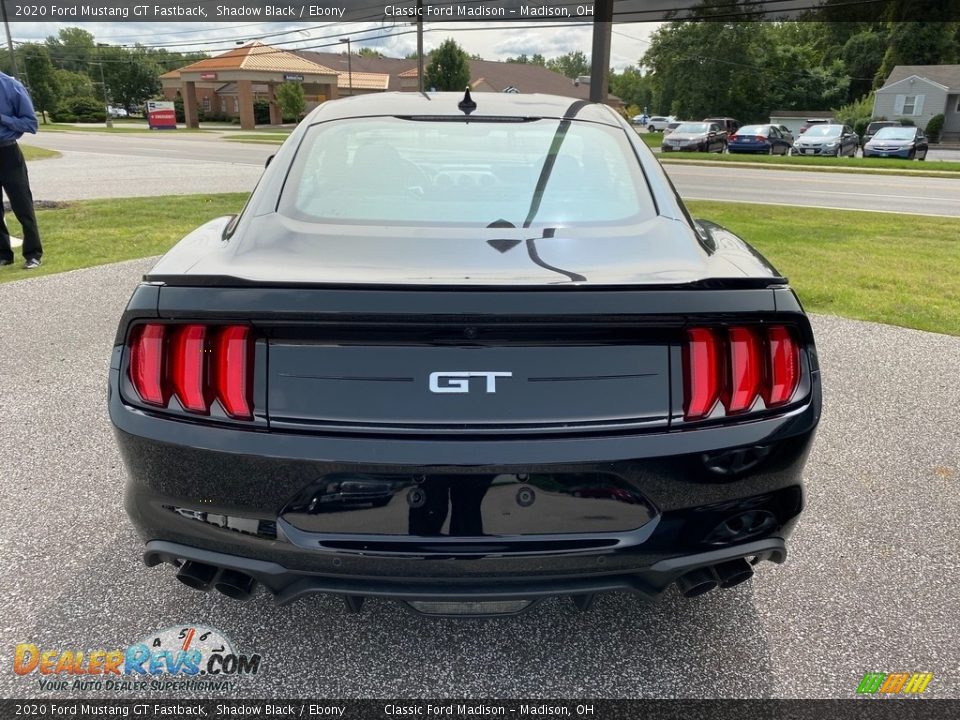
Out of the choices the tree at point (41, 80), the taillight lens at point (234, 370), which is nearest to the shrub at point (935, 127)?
the taillight lens at point (234, 370)

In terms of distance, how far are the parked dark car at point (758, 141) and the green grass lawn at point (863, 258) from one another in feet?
62.5

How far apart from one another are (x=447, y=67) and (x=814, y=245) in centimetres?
5318

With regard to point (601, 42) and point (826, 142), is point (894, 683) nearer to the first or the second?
point (601, 42)

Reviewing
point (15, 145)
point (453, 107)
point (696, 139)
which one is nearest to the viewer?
point (453, 107)

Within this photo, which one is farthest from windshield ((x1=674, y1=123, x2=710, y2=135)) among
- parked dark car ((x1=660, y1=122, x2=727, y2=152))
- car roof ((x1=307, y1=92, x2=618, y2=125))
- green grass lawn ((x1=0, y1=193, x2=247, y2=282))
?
car roof ((x1=307, y1=92, x2=618, y2=125))

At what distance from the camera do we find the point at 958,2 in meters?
55.9

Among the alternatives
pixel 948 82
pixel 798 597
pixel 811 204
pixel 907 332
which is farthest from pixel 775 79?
pixel 798 597

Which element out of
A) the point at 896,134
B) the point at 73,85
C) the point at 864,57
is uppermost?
the point at 864,57

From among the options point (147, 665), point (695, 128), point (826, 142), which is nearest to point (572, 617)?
point (147, 665)

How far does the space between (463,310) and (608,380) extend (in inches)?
15.8

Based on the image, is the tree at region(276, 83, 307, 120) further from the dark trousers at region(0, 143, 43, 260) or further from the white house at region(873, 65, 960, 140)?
the dark trousers at region(0, 143, 43, 260)

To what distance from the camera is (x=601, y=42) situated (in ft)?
32.4

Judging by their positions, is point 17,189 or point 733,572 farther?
point 17,189

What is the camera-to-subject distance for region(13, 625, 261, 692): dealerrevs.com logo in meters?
2.08
